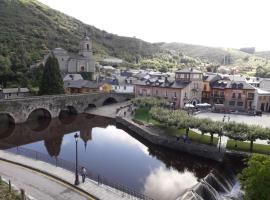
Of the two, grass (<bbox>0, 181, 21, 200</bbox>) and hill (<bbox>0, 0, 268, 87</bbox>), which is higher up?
hill (<bbox>0, 0, 268, 87</bbox>)

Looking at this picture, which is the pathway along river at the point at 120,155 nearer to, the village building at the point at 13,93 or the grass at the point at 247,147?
the grass at the point at 247,147

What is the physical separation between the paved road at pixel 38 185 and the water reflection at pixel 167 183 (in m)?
10.9

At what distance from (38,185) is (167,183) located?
16468 mm

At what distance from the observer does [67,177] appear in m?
28.8

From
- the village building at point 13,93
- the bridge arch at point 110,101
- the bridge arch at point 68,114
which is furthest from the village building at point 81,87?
the bridge arch at point 68,114

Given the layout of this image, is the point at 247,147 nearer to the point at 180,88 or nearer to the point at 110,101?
the point at 180,88

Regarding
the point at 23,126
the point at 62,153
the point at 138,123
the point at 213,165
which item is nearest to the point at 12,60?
the point at 23,126

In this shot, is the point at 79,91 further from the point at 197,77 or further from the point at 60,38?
the point at 60,38

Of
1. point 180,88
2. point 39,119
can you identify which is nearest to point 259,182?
point 180,88

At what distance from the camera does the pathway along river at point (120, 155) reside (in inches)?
1477

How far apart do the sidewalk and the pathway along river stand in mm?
8429

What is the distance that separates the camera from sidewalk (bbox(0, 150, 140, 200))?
26.0 metres

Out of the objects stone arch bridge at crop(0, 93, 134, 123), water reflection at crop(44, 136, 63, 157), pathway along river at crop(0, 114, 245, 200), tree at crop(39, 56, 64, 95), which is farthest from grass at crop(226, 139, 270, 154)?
tree at crop(39, 56, 64, 95)

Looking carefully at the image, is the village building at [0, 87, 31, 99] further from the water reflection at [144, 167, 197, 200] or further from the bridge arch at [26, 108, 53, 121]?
the water reflection at [144, 167, 197, 200]
